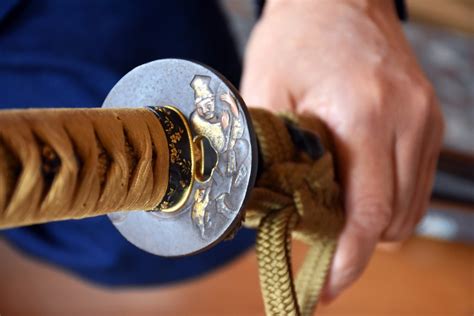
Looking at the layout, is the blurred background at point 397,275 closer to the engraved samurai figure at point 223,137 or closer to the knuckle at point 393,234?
the knuckle at point 393,234

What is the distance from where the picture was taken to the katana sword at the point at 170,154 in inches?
9.6

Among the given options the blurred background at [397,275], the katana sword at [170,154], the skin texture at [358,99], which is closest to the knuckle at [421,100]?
the skin texture at [358,99]

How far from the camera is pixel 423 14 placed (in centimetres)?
92

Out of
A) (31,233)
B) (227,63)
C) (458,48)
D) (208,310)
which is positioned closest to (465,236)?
(458,48)

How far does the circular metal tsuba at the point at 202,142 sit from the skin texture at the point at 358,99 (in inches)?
5.6

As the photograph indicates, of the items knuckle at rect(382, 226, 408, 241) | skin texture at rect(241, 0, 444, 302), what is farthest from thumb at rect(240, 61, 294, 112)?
knuckle at rect(382, 226, 408, 241)

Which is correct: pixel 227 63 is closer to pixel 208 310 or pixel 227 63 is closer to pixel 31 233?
pixel 31 233

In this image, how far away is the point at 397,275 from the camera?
0.91 m

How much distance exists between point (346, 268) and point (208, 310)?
0.53 m

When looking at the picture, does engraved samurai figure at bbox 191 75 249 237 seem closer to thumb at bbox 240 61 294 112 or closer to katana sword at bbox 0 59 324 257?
katana sword at bbox 0 59 324 257

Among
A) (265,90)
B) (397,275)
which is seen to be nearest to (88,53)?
(265,90)

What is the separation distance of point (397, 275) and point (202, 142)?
0.69 metres

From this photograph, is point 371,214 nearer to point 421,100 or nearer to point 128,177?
point 421,100

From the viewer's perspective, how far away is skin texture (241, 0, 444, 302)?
0.41 meters
